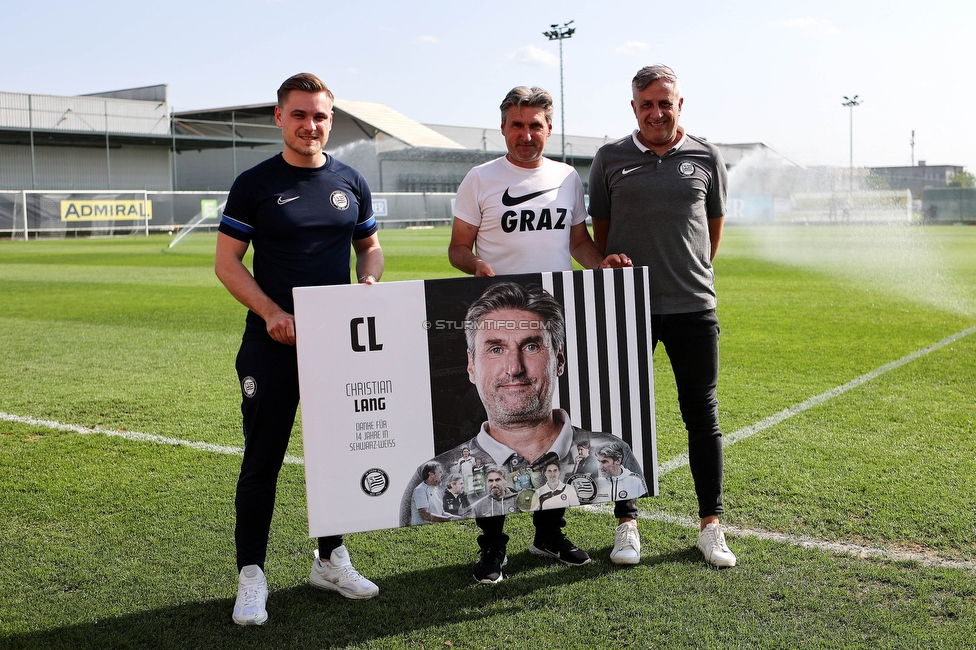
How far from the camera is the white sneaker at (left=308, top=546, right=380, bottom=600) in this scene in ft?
11.0

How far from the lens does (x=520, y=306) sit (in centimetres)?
335

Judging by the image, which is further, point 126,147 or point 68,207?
point 126,147

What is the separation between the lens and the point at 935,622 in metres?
3.02

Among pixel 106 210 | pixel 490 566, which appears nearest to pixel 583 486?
pixel 490 566

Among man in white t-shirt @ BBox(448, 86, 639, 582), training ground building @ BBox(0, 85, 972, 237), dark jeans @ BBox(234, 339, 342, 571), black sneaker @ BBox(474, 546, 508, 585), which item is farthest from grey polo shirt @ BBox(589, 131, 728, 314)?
training ground building @ BBox(0, 85, 972, 237)

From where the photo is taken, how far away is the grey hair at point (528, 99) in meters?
3.45

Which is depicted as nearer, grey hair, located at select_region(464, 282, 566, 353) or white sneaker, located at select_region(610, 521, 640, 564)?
grey hair, located at select_region(464, 282, 566, 353)

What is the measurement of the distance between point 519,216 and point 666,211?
2.01 ft

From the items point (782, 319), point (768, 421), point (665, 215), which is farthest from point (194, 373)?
point (782, 319)

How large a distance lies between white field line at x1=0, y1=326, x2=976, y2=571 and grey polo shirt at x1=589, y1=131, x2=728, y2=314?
105cm

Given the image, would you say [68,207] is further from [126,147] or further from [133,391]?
[133,391]

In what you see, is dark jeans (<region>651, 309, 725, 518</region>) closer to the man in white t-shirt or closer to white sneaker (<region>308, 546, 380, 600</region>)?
the man in white t-shirt

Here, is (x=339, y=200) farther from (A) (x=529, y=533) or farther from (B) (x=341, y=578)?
(A) (x=529, y=533)

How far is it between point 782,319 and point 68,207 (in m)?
31.0
